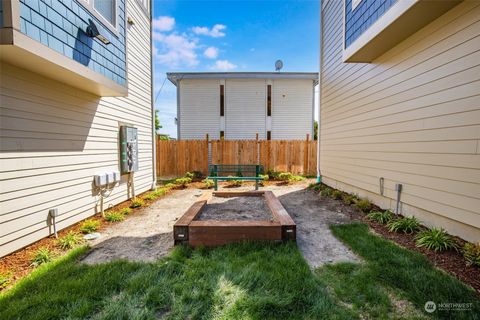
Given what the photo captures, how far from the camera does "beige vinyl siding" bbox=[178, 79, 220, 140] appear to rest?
13.0m

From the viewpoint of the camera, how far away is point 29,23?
2.50 meters

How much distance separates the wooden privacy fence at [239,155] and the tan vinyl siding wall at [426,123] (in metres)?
4.19

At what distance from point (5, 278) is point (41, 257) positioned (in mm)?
443

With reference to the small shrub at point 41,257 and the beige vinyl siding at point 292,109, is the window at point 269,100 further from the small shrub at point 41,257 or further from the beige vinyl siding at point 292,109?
the small shrub at point 41,257

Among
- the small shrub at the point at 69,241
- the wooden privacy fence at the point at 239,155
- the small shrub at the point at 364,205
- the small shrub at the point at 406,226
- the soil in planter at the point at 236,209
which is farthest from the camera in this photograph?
the wooden privacy fence at the point at 239,155

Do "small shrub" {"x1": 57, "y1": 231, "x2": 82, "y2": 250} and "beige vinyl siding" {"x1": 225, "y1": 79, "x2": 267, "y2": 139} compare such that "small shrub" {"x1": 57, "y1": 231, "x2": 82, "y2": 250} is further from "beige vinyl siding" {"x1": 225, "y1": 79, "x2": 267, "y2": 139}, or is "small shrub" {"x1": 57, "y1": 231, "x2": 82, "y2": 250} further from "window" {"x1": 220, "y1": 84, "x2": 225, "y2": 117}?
"window" {"x1": 220, "y1": 84, "x2": 225, "y2": 117}

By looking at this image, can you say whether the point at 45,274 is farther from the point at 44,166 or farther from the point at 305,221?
the point at 305,221

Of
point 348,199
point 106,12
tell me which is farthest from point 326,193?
point 106,12

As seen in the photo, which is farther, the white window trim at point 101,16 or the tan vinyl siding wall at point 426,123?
the white window trim at point 101,16

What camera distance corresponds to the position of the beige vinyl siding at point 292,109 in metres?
13.0

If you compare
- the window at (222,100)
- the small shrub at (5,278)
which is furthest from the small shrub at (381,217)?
the window at (222,100)

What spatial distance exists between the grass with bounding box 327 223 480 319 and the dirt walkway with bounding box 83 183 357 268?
32 centimetres

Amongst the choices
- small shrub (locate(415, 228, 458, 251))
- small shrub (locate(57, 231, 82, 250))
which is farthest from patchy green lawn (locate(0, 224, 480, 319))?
small shrub (locate(57, 231, 82, 250))

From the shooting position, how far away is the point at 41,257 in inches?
107
